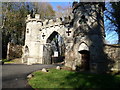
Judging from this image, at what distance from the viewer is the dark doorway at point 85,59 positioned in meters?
11.8

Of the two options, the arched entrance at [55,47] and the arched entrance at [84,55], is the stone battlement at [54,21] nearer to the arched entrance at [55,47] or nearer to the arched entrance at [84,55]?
the arched entrance at [55,47]

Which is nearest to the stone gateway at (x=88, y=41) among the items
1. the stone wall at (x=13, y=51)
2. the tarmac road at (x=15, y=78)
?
the tarmac road at (x=15, y=78)

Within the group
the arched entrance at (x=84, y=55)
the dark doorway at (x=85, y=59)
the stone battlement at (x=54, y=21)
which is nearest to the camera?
the arched entrance at (x=84, y=55)

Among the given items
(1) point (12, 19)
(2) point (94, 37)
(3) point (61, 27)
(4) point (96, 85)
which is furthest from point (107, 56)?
(1) point (12, 19)

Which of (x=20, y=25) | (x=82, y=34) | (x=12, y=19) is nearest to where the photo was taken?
(x=82, y=34)

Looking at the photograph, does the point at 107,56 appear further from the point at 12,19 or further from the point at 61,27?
the point at 12,19

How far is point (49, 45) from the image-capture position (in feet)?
67.5

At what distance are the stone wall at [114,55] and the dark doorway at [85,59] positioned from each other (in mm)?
1810

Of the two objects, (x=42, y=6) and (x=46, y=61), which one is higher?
(x=42, y=6)

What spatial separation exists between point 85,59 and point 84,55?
39 centimetres

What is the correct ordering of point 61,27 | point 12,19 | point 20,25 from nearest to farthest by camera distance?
point 61,27 < point 12,19 < point 20,25

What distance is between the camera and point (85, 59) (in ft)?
39.1

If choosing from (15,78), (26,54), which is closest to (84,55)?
(15,78)

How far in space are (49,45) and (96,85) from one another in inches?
586
